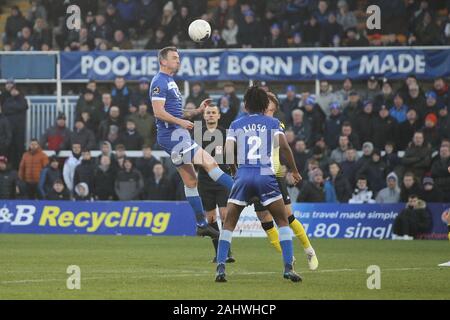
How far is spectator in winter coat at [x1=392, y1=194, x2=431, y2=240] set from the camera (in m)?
23.4

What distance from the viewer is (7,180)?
2658 cm

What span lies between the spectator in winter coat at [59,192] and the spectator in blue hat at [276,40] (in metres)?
6.41

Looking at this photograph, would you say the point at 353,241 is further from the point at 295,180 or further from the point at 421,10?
the point at 295,180

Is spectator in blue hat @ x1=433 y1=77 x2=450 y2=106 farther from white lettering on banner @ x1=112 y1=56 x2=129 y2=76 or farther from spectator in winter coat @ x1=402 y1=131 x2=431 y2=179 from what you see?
white lettering on banner @ x1=112 y1=56 x2=129 y2=76

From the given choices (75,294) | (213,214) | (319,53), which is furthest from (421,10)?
(75,294)

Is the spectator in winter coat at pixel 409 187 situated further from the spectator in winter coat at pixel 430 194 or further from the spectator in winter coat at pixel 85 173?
the spectator in winter coat at pixel 85 173

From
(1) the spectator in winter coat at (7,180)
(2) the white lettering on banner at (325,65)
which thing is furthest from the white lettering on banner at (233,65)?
(1) the spectator in winter coat at (7,180)

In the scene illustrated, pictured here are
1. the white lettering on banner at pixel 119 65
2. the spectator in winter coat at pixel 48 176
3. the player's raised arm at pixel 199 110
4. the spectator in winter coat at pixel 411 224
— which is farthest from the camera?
the white lettering on banner at pixel 119 65

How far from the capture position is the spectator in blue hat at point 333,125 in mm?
26188

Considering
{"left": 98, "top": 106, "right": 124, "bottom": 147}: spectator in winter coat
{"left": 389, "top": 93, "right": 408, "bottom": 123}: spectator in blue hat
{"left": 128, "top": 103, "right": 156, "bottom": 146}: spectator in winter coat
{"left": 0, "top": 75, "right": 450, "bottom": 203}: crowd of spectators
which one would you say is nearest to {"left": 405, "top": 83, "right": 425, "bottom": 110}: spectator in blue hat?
{"left": 0, "top": 75, "right": 450, "bottom": 203}: crowd of spectators

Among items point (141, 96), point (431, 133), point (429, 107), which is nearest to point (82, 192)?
point (141, 96)

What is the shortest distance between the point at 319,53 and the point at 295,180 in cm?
1404

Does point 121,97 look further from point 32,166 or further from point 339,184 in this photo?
point 339,184

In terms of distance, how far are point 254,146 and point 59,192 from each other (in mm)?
13815
